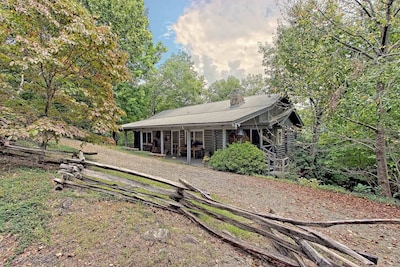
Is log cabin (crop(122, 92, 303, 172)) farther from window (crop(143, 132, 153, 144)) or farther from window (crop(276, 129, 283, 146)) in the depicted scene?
window (crop(143, 132, 153, 144))

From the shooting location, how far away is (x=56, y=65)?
215 inches

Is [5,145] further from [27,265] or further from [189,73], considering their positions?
[189,73]

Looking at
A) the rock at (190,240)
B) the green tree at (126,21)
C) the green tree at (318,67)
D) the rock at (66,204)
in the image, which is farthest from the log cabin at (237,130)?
the rock at (66,204)

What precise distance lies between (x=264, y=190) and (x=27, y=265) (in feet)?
19.9

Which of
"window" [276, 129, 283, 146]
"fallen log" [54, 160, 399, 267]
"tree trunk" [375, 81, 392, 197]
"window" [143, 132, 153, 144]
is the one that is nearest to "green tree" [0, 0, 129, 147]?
"fallen log" [54, 160, 399, 267]

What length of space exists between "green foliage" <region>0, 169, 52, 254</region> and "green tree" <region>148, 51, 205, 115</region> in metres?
22.3

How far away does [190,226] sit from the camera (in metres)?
3.61

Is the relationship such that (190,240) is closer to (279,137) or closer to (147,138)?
(279,137)

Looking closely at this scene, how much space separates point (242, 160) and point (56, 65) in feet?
25.7

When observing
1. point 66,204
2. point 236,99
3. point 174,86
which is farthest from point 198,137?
point 174,86

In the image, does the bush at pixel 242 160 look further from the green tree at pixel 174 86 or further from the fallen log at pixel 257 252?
the green tree at pixel 174 86

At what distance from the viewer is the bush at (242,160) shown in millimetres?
9742

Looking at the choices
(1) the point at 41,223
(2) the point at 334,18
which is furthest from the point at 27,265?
(2) the point at 334,18

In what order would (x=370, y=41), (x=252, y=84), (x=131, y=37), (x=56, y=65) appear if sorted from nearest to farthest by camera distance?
(x=56, y=65), (x=370, y=41), (x=131, y=37), (x=252, y=84)
